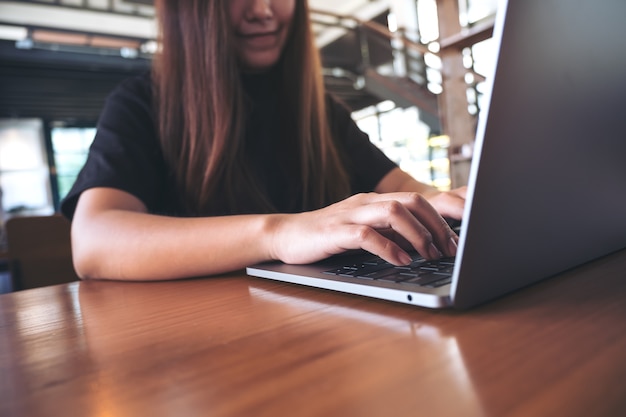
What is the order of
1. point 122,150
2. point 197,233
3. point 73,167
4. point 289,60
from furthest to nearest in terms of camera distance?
point 73,167 → point 289,60 → point 122,150 → point 197,233

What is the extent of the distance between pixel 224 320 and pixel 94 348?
0.30 feet

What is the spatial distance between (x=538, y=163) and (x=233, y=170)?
64 cm

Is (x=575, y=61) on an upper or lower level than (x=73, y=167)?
lower

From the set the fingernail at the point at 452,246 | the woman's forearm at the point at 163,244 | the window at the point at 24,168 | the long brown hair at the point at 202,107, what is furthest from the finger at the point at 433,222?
the window at the point at 24,168

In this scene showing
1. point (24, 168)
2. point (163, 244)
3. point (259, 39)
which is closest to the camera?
point (163, 244)

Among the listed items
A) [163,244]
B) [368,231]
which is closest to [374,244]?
[368,231]

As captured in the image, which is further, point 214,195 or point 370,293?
point 214,195

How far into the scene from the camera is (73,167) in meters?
6.07

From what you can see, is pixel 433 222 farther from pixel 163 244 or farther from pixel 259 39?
pixel 259 39

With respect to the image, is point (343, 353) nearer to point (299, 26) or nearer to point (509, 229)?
point (509, 229)

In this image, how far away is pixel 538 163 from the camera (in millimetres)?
292

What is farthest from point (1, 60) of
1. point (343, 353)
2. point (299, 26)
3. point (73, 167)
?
point (343, 353)

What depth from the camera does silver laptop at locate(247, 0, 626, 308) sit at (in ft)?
0.82

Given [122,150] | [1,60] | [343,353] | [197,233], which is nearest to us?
[343,353]
